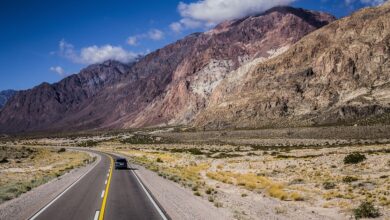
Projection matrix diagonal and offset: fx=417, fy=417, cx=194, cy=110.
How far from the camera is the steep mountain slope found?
4727 inches

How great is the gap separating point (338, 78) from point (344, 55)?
29.8ft

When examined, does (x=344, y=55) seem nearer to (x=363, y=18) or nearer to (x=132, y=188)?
(x=363, y=18)

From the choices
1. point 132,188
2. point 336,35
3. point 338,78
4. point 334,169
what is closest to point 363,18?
point 336,35

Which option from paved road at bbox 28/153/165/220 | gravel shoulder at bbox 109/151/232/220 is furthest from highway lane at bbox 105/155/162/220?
gravel shoulder at bbox 109/151/232/220

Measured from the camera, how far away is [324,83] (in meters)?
137

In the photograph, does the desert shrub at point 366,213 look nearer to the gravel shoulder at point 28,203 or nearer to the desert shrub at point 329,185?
the desert shrub at point 329,185

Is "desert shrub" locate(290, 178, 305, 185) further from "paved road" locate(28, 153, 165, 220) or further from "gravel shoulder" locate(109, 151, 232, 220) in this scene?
"paved road" locate(28, 153, 165, 220)

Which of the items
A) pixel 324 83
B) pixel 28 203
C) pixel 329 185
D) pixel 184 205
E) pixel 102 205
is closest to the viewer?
pixel 102 205

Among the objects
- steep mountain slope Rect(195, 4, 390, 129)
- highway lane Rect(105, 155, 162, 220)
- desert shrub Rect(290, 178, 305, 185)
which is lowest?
desert shrub Rect(290, 178, 305, 185)

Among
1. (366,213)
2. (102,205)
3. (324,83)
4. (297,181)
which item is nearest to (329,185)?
(297,181)

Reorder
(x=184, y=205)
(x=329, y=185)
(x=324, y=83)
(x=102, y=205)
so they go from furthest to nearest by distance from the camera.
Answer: (x=324, y=83)
(x=329, y=185)
(x=184, y=205)
(x=102, y=205)

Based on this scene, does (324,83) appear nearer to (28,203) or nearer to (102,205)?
(102,205)

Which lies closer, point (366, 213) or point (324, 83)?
point (366, 213)

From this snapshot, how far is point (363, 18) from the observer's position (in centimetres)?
14438
